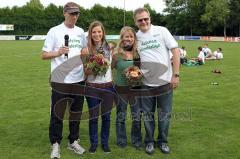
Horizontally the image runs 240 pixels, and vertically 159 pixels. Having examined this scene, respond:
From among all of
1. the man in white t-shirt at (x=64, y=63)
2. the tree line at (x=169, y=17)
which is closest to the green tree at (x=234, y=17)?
the tree line at (x=169, y=17)

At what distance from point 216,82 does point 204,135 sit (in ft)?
23.7

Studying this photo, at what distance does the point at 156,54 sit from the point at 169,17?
80215 mm

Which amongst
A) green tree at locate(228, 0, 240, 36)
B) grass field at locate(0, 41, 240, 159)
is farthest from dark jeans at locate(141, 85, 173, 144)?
green tree at locate(228, 0, 240, 36)

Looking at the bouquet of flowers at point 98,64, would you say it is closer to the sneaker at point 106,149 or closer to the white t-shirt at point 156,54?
the white t-shirt at point 156,54

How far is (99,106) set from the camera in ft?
20.4

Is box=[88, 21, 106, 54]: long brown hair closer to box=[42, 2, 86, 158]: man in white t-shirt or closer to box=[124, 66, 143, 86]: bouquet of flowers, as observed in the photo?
box=[42, 2, 86, 158]: man in white t-shirt

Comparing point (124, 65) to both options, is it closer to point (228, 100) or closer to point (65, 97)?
point (65, 97)

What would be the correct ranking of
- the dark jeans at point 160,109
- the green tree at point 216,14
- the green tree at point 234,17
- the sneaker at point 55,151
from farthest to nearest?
the green tree at point 234,17, the green tree at point 216,14, the dark jeans at point 160,109, the sneaker at point 55,151

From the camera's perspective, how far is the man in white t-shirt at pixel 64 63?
5902 mm

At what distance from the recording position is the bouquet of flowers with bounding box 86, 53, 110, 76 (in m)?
5.87

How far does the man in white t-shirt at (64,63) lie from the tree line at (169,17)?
7069cm

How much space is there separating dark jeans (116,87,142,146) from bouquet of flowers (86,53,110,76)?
63 cm

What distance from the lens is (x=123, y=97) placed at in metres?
6.46

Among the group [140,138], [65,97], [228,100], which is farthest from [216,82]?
[65,97]
